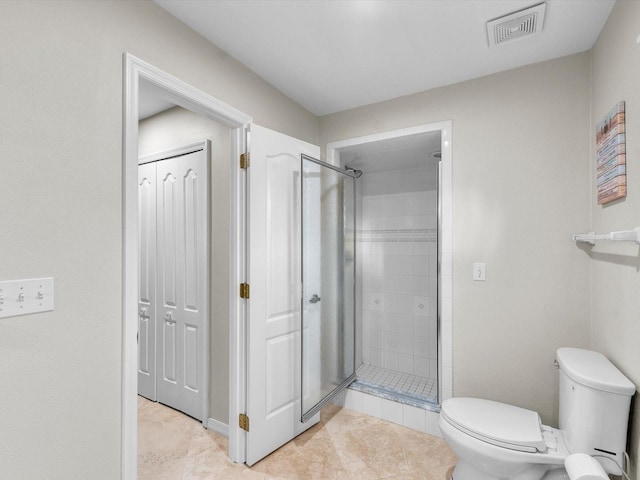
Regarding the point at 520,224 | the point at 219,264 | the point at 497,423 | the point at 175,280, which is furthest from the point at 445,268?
the point at 175,280

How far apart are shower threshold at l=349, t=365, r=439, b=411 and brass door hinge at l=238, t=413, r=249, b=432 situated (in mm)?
1029

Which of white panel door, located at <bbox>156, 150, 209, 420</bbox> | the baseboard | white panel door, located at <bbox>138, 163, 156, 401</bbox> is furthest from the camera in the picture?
white panel door, located at <bbox>138, 163, 156, 401</bbox>

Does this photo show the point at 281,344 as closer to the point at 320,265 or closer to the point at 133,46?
the point at 320,265

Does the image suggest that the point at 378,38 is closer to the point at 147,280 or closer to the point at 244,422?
the point at 244,422

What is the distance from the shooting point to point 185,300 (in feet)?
8.40

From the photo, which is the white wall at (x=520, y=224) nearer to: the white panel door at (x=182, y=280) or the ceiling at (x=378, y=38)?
the ceiling at (x=378, y=38)

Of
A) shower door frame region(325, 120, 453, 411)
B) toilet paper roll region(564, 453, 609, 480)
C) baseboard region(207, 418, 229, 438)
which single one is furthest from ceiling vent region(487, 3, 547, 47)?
baseboard region(207, 418, 229, 438)

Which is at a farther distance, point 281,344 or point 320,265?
point 320,265

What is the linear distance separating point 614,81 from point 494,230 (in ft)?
3.10

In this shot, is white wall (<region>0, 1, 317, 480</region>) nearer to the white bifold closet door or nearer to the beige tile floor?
the beige tile floor

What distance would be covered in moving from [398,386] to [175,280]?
217 cm

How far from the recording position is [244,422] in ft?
6.48

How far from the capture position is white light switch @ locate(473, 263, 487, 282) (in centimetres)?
216

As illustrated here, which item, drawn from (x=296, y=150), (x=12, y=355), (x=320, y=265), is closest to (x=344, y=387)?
(x=320, y=265)
